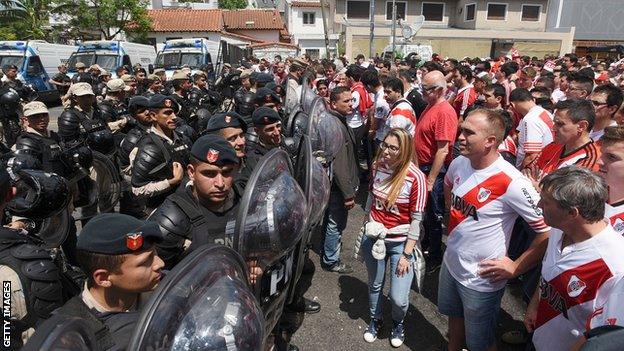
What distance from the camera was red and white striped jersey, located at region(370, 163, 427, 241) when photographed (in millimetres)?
3154

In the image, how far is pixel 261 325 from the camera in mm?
1562

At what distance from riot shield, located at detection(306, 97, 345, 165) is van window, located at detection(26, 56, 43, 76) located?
17.1 m

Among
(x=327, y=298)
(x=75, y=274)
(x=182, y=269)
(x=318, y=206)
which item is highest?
(x=182, y=269)

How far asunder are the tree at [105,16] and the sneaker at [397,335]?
32850 millimetres

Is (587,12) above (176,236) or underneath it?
above

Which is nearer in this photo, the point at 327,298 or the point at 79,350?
the point at 79,350

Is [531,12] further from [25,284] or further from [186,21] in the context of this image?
[25,284]

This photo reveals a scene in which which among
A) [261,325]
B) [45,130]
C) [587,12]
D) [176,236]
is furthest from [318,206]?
[587,12]

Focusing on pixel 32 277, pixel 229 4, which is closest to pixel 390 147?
pixel 32 277

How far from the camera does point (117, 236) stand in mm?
1730

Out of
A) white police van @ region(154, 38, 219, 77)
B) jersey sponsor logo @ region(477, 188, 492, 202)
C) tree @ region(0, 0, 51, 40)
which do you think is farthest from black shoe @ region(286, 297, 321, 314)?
tree @ region(0, 0, 51, 40)

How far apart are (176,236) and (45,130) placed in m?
3.27

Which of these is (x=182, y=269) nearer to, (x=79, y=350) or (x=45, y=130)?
(x=79, y=350)

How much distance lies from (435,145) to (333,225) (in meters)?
1.42
